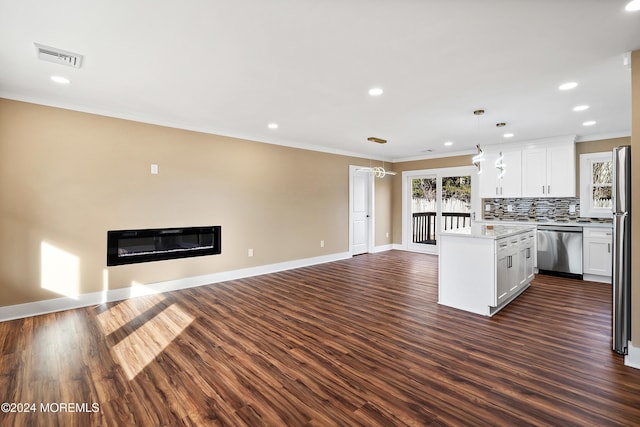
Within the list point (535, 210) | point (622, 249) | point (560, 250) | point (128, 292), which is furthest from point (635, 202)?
point (128, 292)

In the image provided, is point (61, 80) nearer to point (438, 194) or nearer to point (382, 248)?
point (382, 248)

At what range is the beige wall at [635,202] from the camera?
2490 millimetres

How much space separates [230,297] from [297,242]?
7.27ft

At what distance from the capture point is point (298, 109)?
4.12m

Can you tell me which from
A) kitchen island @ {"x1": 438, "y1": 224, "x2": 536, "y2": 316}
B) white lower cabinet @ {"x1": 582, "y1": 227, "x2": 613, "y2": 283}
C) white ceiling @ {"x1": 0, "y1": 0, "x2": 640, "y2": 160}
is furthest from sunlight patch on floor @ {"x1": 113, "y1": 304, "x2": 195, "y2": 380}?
white lower cabinet @ {"x1": 582, "y1": 227, "x2": 613, "y2": 283}

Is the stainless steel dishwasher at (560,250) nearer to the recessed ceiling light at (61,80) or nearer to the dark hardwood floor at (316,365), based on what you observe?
the dark hardwood floor at (316,365)

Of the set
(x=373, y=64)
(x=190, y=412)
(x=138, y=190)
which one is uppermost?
(x=373, y=64)

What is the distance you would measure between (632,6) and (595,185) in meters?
4.81

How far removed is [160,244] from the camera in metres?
4.58

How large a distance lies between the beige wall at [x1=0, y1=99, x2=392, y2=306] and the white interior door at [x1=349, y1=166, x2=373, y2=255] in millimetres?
1264


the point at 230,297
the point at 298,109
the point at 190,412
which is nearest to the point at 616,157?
the point at 298,109

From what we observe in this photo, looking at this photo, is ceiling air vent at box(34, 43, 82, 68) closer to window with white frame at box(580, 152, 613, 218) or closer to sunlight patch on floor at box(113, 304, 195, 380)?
sunlight patch on floor at box(113, 304, 195, 380)

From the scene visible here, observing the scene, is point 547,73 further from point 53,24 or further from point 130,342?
point 130,342

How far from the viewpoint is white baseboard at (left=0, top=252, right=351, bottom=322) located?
11.8 feet
